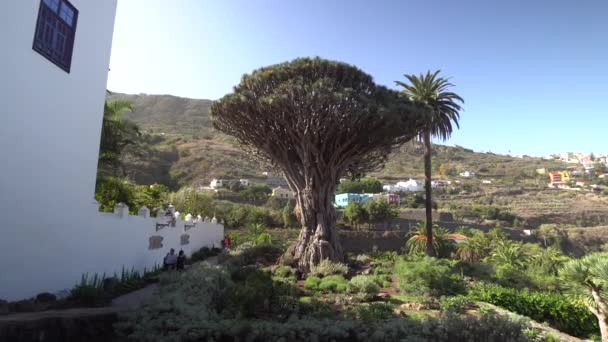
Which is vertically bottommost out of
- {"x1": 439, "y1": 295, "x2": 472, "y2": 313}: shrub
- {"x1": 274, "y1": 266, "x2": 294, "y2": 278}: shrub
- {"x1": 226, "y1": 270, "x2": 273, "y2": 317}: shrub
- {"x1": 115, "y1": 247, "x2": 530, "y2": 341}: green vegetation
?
{"x1": 274, "y1": 266, "x2": 294, "y2": 278}: shrub

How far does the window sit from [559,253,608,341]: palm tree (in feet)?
51.1

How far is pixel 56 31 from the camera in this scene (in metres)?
9.10

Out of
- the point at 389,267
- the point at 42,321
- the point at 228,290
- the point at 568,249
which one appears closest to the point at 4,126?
the point at 42,321

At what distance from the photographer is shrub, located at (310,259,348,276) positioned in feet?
48.6

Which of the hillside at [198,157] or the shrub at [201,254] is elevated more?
the hillside at [198,157]

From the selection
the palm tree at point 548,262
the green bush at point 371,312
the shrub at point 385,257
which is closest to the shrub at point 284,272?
the green bush at point 371,312

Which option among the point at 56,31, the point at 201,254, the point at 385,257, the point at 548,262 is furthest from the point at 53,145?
the point at 548,262

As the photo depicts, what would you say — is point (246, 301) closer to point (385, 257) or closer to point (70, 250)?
point (70, 250)

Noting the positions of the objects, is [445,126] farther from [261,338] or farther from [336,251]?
[261,338]

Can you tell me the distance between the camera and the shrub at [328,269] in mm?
14827

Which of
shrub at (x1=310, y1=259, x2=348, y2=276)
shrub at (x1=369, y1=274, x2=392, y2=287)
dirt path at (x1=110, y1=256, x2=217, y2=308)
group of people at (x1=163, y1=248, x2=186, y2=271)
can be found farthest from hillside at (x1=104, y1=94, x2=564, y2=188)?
dirt path at (x1=110, y1=256, x2=217, y2=308)

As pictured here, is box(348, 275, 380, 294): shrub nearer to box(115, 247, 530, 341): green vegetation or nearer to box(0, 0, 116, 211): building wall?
box(115, 247, 530, 341): green vegetation

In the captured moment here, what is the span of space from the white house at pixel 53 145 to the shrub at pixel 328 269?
724 cm

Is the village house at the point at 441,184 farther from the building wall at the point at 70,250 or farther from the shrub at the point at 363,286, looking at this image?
the building wall at the point at 70,250
